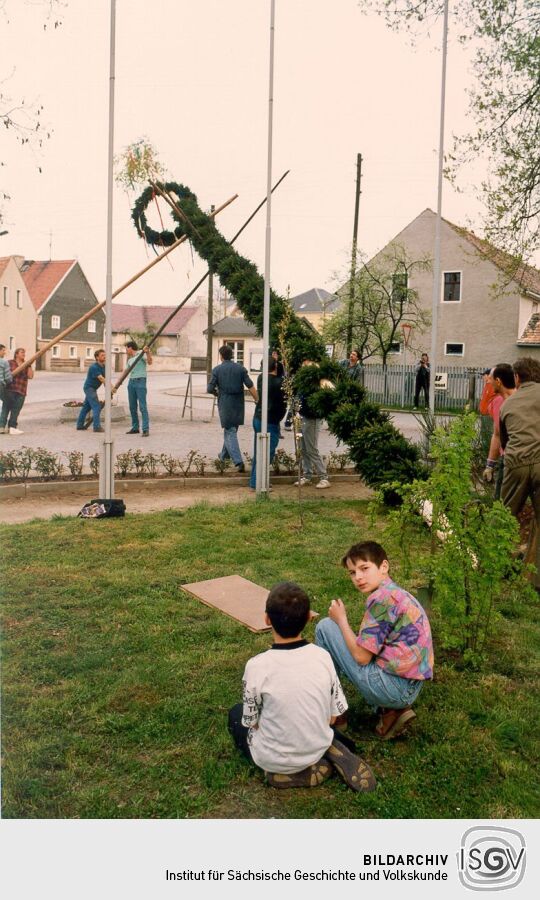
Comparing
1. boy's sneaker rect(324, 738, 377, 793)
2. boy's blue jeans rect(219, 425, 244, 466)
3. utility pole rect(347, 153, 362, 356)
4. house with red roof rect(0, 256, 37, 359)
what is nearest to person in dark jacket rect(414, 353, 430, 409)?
utility pole rect(347, 153, 362, 356)

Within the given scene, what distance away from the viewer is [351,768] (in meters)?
3.27

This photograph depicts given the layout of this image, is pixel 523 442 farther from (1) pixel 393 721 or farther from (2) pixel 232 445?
(2) pixel 232 445

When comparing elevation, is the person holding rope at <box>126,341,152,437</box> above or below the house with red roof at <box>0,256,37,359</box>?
below

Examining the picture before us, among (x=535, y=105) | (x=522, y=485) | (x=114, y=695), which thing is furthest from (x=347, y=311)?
(x=114, y=695)

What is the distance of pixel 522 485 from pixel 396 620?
2797 millimetres

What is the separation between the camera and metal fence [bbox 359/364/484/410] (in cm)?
3128

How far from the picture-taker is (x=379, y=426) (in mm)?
9188

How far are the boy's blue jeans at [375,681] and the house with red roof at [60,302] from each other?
1530cm

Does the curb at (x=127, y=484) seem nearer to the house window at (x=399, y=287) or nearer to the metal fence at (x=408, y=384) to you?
the metal fence at (x=408, y=384)

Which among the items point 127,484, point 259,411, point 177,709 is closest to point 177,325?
point 259,411

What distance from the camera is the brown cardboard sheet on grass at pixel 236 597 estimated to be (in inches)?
207

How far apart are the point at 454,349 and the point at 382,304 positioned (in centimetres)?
415

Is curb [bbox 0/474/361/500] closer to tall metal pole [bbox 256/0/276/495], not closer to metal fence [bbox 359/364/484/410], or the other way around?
tall metal pole [bbox 256/0/276/495]
